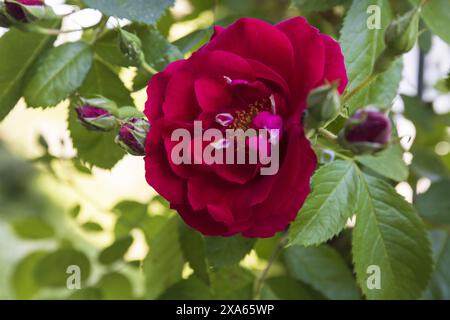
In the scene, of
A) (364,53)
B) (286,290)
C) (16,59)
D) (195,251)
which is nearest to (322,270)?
(286,290)

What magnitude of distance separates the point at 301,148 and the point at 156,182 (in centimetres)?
9

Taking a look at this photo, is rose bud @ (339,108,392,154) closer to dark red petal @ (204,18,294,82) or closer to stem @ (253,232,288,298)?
dark red petal @ (204,18,294,82)

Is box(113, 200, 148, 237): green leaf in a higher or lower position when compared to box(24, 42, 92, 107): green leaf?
lower

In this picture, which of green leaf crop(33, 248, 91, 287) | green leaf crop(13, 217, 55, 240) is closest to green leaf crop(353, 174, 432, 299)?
green leaf crop(33, 248, 91, 287)

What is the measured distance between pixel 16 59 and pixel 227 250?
10.1 inches

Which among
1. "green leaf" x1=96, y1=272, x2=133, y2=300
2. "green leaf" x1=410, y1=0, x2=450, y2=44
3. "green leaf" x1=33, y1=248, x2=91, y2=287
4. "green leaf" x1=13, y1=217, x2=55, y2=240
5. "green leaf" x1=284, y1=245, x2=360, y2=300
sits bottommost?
"green leaf" x1=13, y1=217, x2=55, y2=240

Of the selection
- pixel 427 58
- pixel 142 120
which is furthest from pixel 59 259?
pixel 427 58

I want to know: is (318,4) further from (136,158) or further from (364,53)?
(136,158)

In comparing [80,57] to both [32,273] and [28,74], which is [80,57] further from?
[32,273]

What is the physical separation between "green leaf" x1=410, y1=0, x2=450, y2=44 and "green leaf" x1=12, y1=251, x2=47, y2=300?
0.64 metres

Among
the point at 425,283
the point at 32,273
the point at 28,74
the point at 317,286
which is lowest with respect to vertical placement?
the point at 32,273

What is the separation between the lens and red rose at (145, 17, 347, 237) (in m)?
0.35

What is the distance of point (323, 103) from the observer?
323 mm
